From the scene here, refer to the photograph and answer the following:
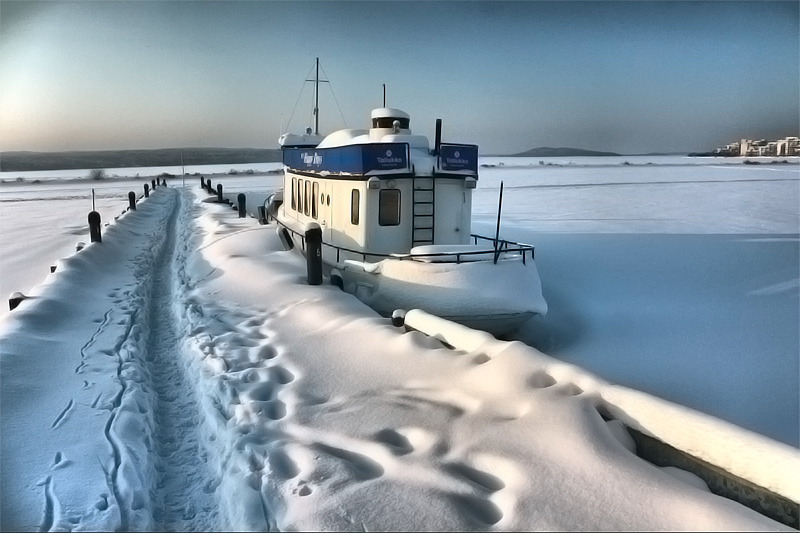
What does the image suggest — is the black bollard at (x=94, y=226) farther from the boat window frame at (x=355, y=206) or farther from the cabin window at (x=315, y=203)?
the boat window frame at (x=355, y=206)

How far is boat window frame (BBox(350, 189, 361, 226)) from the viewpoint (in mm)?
11023

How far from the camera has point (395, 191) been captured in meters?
10.9

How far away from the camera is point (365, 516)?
3.21 m

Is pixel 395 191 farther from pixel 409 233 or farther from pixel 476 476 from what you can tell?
pixel 476 476

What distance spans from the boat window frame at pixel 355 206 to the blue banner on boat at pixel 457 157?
174 cm

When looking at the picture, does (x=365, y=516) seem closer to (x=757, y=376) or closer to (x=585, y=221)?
(x=757, y=376)

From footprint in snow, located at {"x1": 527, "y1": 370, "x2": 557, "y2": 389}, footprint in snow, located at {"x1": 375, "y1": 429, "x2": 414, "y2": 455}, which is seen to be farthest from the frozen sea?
footprint in snow, located at {"x1": 375, "y1": 429, "x2": 414, "y2": 455}

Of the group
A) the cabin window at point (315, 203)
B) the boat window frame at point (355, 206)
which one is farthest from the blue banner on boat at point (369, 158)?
the cabin window at point (315, 203)

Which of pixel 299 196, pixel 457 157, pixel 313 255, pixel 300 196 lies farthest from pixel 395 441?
pixel 299 196

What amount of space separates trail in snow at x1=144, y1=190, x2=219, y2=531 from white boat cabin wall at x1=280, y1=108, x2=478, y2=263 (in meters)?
4.52

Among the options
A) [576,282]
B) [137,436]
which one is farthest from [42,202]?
[137,436]

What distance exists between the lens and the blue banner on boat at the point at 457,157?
10.9m

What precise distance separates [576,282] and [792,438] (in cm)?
717

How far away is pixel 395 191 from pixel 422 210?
2.19ft
